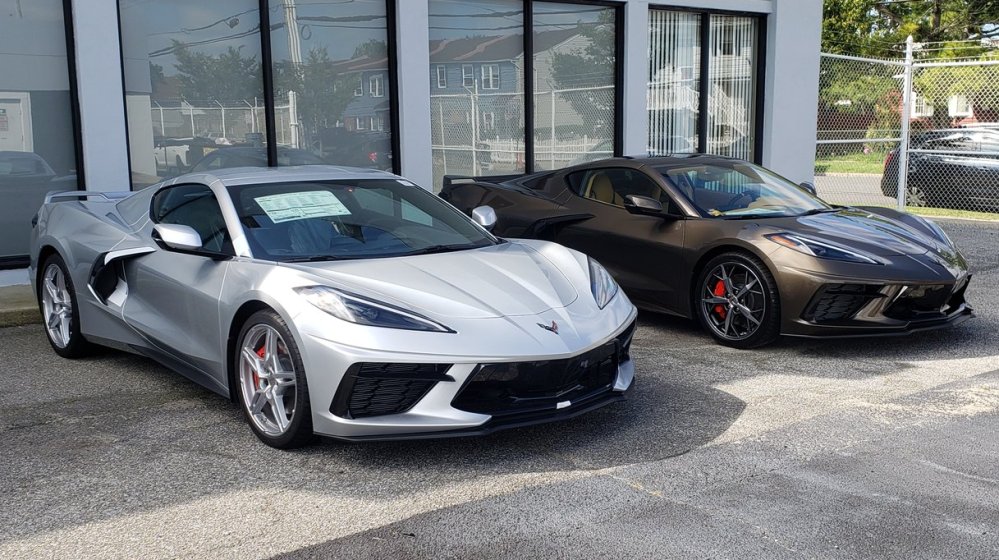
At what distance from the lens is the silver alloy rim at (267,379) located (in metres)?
4.38

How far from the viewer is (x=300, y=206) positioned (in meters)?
5.12

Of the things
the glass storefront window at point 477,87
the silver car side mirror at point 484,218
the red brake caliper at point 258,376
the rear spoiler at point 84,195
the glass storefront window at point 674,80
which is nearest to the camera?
the red brake caliper at point 258,376

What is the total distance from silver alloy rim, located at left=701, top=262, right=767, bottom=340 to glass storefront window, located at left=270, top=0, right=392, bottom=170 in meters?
4.77

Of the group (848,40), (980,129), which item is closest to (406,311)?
(980,129)

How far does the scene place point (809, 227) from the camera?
6535 mm

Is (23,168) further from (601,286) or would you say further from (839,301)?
(839,301)

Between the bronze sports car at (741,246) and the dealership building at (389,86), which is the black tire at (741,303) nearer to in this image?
the bronze sports car at (741,246)

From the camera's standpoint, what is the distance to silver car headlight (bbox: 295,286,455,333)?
13.5 feet

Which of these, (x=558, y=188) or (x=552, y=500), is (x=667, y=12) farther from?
(x=552, y=500)

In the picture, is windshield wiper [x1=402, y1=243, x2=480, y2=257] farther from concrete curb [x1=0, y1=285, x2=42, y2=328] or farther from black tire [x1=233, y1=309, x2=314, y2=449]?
concrete curb [x1=0, y1=285, x2=42, y2=328]

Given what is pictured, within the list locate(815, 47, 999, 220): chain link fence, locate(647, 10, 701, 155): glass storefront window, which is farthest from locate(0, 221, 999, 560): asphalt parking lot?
locate(815, 47, 999, 220): chain link fence

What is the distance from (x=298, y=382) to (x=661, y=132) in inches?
366

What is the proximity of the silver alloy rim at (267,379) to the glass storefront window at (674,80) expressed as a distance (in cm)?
889

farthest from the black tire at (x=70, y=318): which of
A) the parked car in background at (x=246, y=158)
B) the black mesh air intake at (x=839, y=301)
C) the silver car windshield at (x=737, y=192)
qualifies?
the black mesh air intake at (x=839, y=301)
